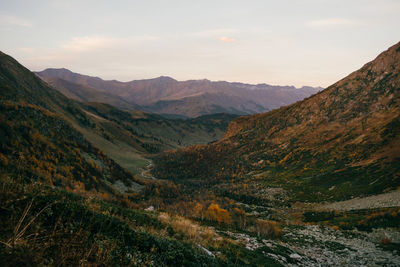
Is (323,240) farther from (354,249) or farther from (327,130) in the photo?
(327,130)

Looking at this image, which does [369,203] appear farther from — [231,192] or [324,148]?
[324,148]

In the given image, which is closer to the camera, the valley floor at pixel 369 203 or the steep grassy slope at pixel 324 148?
the valley floor at pixel 369 203

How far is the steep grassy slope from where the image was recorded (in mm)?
56928

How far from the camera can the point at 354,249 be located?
2288 centimetres

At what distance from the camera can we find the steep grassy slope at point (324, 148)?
56.9 meters

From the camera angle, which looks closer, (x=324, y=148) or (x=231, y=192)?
(x=231, y=192)

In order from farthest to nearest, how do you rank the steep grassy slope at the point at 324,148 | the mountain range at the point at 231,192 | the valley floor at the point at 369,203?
the steep grassy slope at the point at 324,148 < the valley floor at the point at 369,203 < the mountain range at the point at 231,192

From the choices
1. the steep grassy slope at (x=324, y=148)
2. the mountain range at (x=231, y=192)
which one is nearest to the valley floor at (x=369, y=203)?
the mountain range at (x=231, y=192)

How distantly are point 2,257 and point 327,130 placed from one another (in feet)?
333

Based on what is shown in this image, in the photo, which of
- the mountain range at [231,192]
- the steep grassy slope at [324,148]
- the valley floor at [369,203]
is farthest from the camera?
the steep grassy slope at [324,148]

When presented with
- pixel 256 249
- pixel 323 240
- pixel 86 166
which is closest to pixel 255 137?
pixel 86 166

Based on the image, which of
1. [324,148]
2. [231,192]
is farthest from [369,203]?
[324,148]

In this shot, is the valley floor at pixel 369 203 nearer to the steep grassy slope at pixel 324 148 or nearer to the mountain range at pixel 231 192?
the mountain range at pixel 231 192

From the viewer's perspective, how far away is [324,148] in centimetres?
7944
